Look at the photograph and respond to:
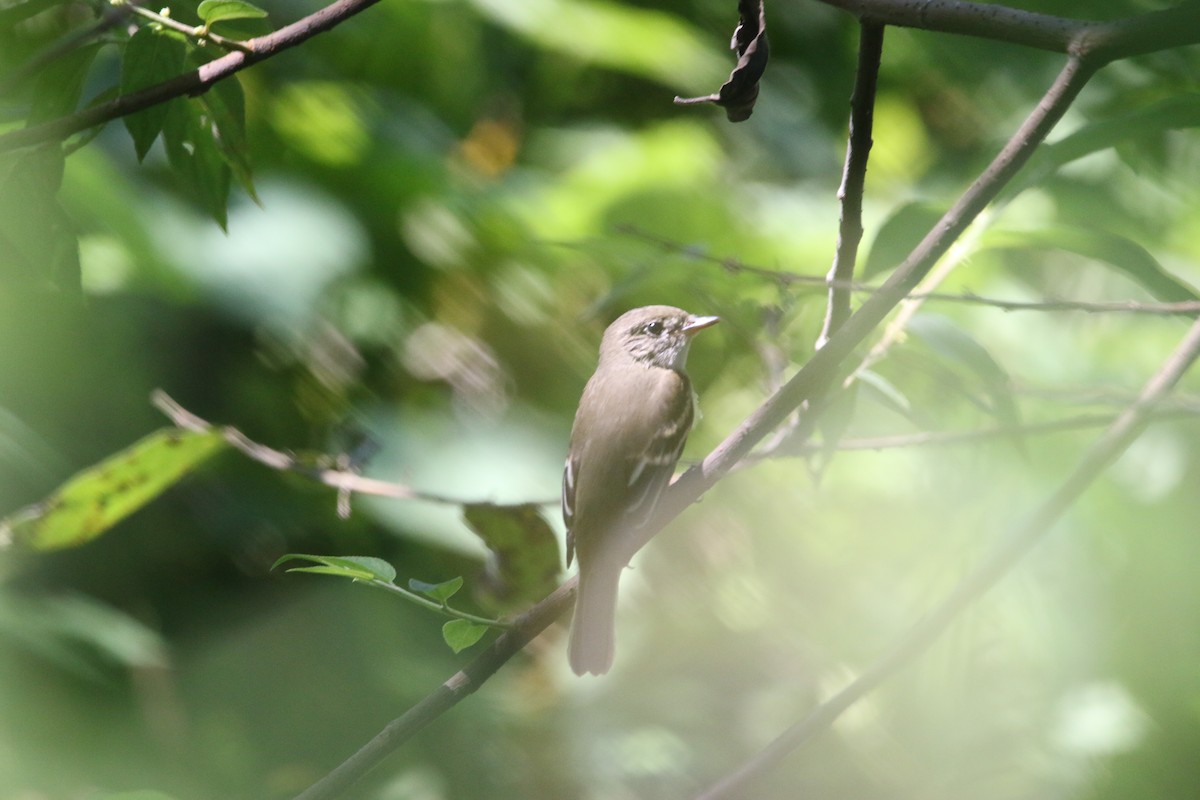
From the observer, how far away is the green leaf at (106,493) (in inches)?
62.4

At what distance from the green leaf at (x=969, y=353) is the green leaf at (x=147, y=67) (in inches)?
35.0

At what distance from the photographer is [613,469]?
6.71ft

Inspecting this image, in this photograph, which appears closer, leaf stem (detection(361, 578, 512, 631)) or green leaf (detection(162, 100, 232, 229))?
leaf stem (detection(361, 578, 512, 631))

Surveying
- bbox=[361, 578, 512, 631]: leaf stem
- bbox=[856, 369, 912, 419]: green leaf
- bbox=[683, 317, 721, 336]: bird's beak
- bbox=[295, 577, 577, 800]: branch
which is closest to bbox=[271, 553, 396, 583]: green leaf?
bbox=[361, 578, 512, 631]: leaf stem

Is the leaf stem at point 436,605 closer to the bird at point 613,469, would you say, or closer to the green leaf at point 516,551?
the green leaf at point 516,551

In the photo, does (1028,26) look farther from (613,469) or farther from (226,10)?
Result: (613,469)

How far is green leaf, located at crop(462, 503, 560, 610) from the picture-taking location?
159 centimetres

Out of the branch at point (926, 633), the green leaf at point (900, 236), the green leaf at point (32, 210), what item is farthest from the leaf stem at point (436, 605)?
the green leaf at point (900, 236)

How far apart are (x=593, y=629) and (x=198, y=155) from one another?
36.0 inches

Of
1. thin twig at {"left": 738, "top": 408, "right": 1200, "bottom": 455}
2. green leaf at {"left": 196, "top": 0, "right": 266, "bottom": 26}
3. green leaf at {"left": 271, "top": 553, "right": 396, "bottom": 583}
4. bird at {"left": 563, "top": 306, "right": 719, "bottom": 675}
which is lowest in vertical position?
bird at {"left": 563, "top": 306, "right": 719, "bottom": 675}

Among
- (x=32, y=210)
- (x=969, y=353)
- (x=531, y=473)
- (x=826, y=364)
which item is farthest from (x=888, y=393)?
(x=531, y=473)

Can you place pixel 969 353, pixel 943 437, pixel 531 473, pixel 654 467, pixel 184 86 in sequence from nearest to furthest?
pixel 184 86
pixel 969 353
pixel 943 437
pixel 654 467
pixel 531 473

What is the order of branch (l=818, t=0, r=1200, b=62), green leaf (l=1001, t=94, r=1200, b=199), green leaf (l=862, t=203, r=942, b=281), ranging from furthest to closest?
green leaf (l=862, t=203, r=942, b=281) < green leaf (l=1001, t=94, r=1200, b=199) < branch (l=818, t=0, r=1200, b=62)

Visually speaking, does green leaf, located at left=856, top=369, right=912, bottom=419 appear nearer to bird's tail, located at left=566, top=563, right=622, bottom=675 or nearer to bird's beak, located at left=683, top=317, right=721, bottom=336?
bird's tail, located at left=566, top=563, right=622, bottom=675
